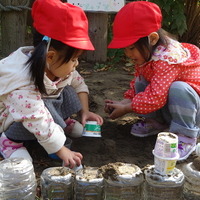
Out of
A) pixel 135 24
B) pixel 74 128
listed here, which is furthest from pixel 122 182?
pixel 135 24

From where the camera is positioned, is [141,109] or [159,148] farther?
[141,109]

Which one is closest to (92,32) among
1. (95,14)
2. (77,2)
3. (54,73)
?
(95,14)

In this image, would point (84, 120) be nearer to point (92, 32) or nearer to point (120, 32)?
point (120, 32)

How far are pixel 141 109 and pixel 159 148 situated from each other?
74 cm

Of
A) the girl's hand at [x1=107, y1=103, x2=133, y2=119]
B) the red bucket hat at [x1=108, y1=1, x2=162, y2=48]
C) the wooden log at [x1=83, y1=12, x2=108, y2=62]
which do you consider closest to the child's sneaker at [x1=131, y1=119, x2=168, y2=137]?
the girl's hand at [x1=107, y1=103, x2=133, y2=119]

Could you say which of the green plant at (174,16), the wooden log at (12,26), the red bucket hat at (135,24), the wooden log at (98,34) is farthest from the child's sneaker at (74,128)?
the green plant at (174,16)

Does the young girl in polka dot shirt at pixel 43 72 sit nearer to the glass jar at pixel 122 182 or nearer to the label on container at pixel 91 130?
the label on container at pixel 91 130

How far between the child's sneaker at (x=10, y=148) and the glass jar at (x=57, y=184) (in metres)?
0.50

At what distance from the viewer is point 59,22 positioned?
1.81 metres

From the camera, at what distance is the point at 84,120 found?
2307mm

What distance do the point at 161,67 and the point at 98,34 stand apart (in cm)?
198

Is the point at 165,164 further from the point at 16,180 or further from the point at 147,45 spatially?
the point at 147,45

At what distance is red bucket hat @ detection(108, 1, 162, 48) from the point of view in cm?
213

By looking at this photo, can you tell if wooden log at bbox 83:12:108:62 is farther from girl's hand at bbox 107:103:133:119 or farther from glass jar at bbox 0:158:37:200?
glass jar at bbox 0:158:37:200
